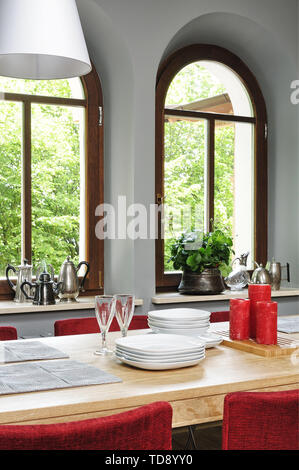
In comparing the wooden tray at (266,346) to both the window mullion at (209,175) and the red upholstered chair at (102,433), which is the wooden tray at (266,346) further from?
the window mullion at (209,175)

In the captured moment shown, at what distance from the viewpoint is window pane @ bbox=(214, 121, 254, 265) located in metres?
4.04

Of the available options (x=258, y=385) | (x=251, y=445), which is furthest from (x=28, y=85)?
(x=251, y=445)

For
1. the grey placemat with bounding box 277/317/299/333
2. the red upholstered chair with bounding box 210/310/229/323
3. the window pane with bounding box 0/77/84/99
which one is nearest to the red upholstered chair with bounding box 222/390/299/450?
the grey placemat with bounding box 277/317/299/333

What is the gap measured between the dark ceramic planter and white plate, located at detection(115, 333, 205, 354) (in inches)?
64.6

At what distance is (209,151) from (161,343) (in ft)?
7.59

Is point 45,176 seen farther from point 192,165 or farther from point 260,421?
point 260,421

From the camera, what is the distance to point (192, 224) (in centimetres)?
389

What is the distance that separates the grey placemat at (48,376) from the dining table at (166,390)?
0.08 feet

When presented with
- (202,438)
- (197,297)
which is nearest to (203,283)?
(197,297)

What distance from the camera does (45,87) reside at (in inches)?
136

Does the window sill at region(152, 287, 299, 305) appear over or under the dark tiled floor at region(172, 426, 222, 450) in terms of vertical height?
over

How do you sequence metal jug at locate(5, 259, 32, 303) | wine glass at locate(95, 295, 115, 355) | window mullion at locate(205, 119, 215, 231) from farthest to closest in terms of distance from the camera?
1. window mullion at locate(205, 119, 215, 231)
2. metal jug at locate(5, 259, 32, 303)
3. wine glass at locate(95, 295, 115, 355)

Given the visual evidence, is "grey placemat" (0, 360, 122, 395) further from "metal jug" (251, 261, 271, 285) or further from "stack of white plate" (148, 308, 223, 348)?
"metal jug" (251, 261, 271, 285)

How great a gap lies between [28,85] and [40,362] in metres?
2.09
